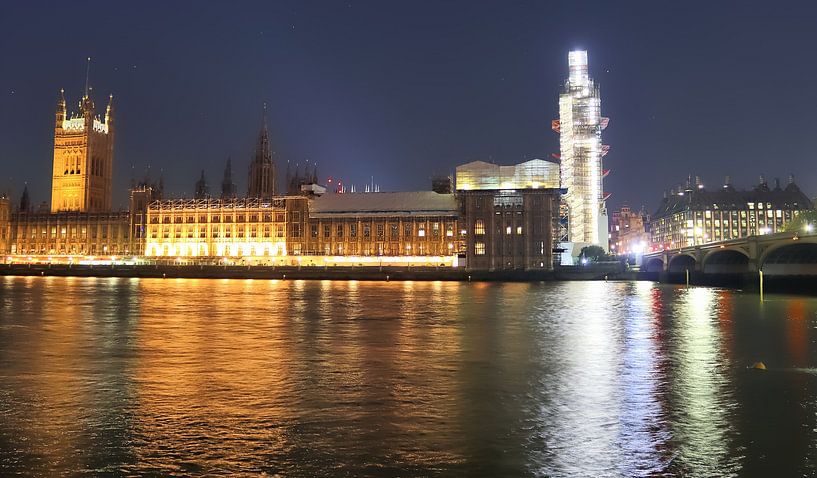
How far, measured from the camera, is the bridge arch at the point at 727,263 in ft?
364

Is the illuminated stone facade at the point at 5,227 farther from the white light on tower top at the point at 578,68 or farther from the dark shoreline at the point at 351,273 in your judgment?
the white light on tower top at the point at 578,68

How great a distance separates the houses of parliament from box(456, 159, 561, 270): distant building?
0.69ft

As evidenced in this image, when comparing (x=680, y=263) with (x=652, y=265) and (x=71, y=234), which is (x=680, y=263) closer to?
(x=652, y=265)

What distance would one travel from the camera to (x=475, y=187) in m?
143

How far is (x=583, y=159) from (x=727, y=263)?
74248 millimetres

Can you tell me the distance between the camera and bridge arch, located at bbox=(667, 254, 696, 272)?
124 meters

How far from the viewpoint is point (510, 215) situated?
461ft

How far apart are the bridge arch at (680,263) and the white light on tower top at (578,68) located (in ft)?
269

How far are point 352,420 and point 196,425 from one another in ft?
9.85

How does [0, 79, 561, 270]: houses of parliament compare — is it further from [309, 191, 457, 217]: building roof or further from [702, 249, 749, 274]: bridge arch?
[702, 249, 749, 274]: bridge arch

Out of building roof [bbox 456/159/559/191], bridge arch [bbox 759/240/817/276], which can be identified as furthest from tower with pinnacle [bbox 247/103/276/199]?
bridge arch [bbox 759/240/817/276]

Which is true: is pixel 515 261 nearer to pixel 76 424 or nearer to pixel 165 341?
pixel 165 341

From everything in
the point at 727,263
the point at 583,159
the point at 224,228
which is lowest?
the point at 727,263

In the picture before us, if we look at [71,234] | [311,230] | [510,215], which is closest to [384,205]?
[311,230]
